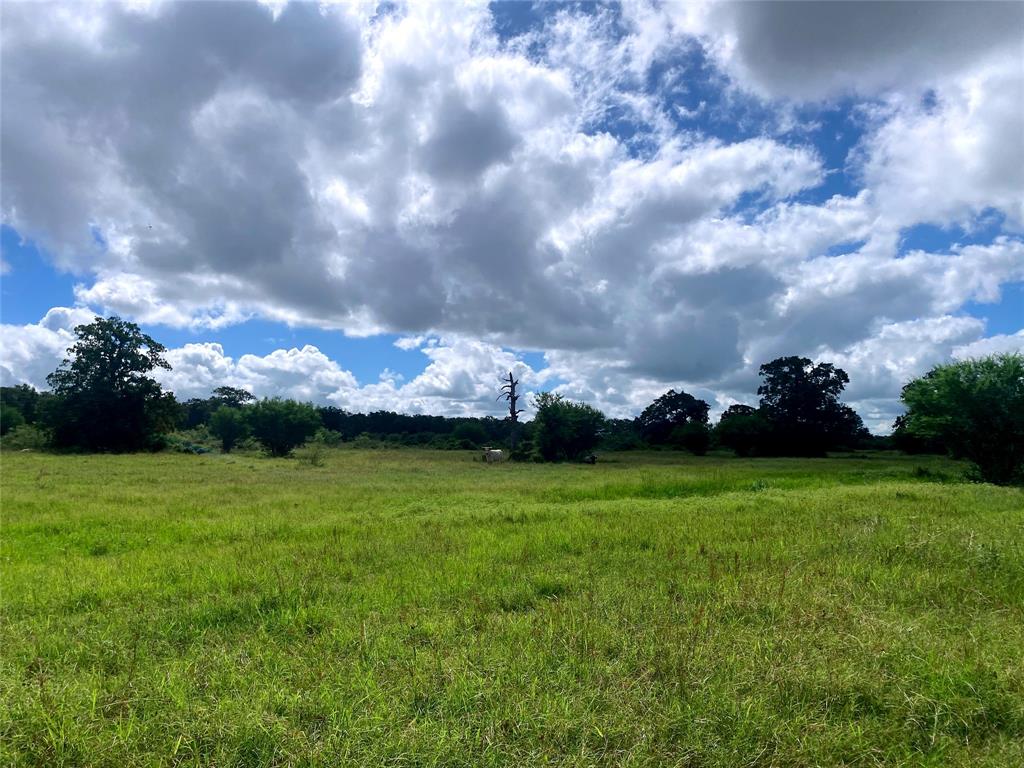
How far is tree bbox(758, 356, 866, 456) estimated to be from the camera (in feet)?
216

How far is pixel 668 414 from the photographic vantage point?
3519 inches

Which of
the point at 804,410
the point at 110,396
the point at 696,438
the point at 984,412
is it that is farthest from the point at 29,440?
the point at 804,410

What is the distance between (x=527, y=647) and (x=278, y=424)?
169ft

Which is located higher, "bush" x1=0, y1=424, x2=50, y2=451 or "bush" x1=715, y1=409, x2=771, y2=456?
"bush" x1=715, y1=409, x2=771, y2=456

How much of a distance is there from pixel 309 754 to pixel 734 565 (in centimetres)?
602

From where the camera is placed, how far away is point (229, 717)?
3916 millimetres

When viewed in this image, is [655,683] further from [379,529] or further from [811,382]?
[811,382]

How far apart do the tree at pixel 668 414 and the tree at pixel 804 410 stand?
1620cm

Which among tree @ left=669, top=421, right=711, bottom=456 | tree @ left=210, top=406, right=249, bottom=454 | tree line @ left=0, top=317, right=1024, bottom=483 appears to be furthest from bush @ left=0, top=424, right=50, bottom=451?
tree @ left=669, top=421, right=711, bottom=456

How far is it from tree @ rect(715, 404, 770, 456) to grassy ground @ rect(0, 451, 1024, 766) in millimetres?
56289

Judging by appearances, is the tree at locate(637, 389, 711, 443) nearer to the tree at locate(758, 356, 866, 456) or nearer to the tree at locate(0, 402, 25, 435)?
the tree at locate(758, 356, 866, 456)

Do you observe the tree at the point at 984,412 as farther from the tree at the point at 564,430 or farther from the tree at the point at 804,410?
the tree at the point at 804,410

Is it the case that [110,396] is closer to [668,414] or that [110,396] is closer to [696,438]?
[696,438]

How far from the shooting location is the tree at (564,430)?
51.7 m
